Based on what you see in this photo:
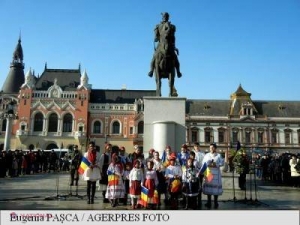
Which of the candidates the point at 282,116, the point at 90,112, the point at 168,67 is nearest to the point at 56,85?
the point at 90,112

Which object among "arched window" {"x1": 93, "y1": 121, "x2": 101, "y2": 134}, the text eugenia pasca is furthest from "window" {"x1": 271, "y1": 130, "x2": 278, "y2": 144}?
the text eugenia pasca

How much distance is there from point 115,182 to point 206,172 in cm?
231

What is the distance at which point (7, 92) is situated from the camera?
2207 inches

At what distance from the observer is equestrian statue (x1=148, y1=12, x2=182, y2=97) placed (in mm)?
12312

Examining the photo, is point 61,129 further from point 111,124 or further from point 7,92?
point 7,92

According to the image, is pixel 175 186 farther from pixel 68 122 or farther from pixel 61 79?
pixel 61 79

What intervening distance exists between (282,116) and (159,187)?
160 ft

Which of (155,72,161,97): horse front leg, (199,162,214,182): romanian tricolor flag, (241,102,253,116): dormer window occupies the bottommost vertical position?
(199,162,214,182): romanian tricolor flag

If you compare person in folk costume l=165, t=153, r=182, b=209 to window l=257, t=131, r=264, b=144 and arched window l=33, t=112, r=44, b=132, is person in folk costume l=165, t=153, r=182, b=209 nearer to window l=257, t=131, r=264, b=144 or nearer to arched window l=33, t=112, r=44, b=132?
window l=257, t=131, r=264, b=144

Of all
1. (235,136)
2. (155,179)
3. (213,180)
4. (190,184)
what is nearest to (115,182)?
(155,179)

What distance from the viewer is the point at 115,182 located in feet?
26.1

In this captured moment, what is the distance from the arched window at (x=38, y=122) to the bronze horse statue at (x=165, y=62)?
41820 mm

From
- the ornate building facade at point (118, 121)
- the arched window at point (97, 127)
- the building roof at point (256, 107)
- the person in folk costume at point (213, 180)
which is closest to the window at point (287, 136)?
the ornate building facade at point (118, 121)

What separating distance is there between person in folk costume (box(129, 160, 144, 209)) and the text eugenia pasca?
1848 mm
